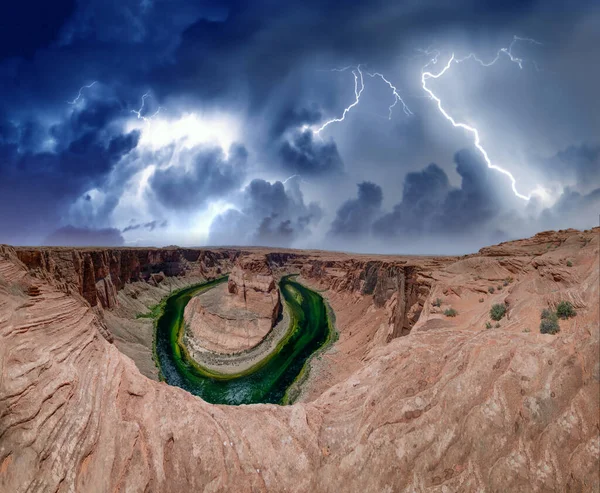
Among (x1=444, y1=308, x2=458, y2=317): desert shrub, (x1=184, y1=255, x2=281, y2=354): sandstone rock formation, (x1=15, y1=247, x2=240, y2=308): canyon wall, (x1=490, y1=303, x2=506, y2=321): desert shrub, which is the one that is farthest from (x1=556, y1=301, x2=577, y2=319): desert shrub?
(x1=184, y1=255, x2=281, y2=354): sandstone rock formation

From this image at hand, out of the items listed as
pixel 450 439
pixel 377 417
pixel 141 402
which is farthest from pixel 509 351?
pixel 141 402

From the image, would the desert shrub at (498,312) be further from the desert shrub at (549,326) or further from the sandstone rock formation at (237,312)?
the sandstone rock formation at (237,312)

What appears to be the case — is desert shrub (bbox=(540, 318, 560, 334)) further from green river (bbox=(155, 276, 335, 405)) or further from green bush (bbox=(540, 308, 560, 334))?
green river (bbox=(155, 276, 335, 405))

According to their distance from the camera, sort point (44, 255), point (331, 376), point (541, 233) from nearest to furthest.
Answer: point (541, 233) → point (331, 376) → point (44, 255)

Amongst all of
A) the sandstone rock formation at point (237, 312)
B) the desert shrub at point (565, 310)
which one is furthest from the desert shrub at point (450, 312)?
the sandstone rock formation at point (237, 312)

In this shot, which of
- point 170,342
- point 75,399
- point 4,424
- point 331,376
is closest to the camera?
point 4,424

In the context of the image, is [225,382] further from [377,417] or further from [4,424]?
[377,417]

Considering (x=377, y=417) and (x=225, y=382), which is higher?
(x=377, y=417)
